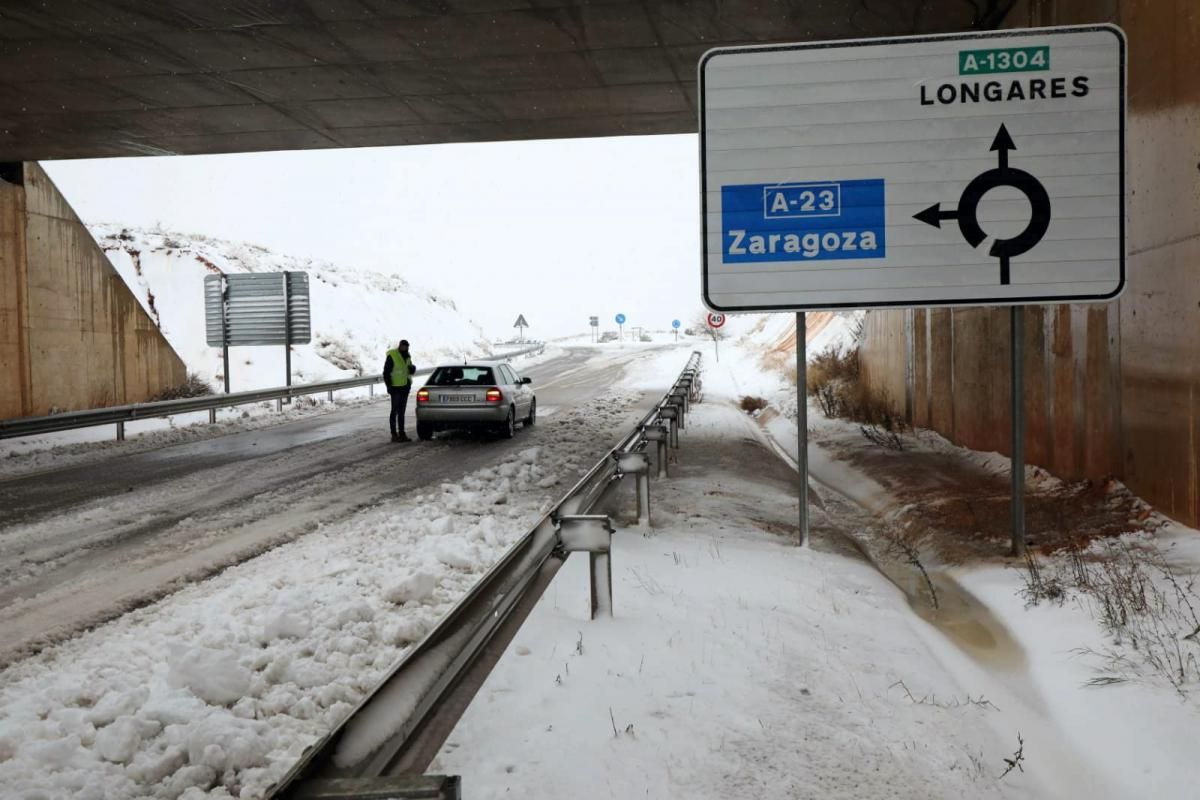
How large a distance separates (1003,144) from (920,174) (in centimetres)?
74

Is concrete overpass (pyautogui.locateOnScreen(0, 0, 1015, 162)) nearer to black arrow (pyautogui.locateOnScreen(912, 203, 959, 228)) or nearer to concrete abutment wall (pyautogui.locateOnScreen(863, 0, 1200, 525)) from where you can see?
concrete abutment wall (pyautogui.locateOnScreen(863, 0, 1200, 525))

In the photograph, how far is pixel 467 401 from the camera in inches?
680

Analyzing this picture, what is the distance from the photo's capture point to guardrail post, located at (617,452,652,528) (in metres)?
8.43

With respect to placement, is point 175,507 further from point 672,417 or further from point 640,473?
point 672,417

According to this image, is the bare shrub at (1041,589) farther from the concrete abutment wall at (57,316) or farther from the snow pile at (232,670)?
the concrete abutment wall at (57,316)

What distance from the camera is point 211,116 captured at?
1547 centimetres

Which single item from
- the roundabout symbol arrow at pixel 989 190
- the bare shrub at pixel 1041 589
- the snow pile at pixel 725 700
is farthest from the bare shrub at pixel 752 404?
the bare shrub at pixel 1041 589

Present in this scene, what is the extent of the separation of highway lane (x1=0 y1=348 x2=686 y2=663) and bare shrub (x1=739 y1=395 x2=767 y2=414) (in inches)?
348

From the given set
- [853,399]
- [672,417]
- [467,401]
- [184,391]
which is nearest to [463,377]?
[467,401]

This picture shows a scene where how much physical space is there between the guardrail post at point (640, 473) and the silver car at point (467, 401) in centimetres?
860

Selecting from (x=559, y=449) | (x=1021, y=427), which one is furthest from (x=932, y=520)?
(x=559, y=449)

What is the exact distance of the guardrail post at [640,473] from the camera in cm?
843

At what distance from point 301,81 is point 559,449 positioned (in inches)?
277

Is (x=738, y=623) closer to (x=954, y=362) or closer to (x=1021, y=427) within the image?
(x=1021, y=427)
